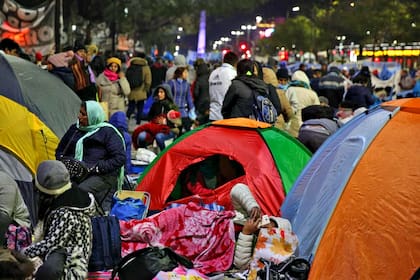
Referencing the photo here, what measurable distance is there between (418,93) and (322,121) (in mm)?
8837

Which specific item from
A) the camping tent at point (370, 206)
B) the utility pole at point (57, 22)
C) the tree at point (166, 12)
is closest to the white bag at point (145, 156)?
the camping tent at point (370, 206)

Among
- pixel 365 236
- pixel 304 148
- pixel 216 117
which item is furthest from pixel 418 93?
pixel 365 236

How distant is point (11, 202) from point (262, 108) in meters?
4.10

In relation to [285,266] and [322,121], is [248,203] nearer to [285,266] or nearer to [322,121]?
[285,266]

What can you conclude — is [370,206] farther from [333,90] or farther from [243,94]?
[333,90]

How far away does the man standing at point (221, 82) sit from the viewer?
1243cm

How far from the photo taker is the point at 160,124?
1453 centimetres

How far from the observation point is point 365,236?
21.7 feet

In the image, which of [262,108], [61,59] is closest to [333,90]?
[61,59]

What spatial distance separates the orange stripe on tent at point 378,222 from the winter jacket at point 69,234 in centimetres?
174

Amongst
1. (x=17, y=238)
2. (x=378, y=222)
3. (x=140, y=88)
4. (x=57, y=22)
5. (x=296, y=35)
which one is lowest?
(x=296, y=35)

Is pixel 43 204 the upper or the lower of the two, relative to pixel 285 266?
upper

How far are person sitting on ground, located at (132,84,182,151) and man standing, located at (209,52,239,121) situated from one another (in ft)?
5.34

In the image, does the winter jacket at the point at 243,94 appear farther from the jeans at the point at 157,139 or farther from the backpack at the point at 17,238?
the backpack at the point at 17,238
